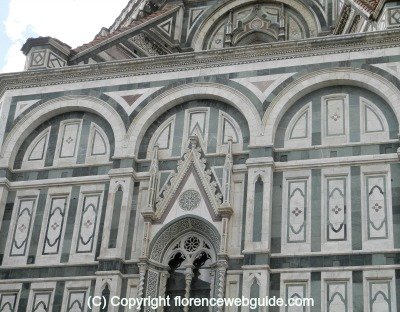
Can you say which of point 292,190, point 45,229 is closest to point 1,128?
point 45,229

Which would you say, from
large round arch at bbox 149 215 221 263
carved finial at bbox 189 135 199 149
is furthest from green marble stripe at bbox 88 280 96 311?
carved finial at bbox 189 135 199 149

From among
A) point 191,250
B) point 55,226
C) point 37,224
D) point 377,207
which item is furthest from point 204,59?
point 377,207

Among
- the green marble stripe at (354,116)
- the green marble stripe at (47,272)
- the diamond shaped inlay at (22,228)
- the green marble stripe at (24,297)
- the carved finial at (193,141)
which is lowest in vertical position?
the green marble stripe at (24,297)

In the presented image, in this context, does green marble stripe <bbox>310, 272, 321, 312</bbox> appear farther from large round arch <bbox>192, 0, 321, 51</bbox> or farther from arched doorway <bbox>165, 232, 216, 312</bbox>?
large round arch <bbox>192, 0, 321, 51</bbox>

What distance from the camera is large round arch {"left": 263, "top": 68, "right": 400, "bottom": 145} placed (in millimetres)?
20816

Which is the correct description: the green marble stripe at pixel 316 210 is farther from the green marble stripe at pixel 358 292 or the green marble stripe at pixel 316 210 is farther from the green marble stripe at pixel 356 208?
the green marble stripe at pixel 358 292


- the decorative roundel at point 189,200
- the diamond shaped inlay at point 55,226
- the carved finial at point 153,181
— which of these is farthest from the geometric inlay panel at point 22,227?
the decorative roundel at point 189,200

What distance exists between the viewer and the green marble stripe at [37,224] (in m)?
21.4

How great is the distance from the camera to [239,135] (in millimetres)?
21500

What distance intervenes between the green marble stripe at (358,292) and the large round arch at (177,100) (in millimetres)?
5221

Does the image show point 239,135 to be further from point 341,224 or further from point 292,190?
point 341,224

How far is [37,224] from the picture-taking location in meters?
21.8

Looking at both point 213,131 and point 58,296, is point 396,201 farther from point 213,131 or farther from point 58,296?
point 58,296

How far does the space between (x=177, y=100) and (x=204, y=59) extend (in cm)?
132
